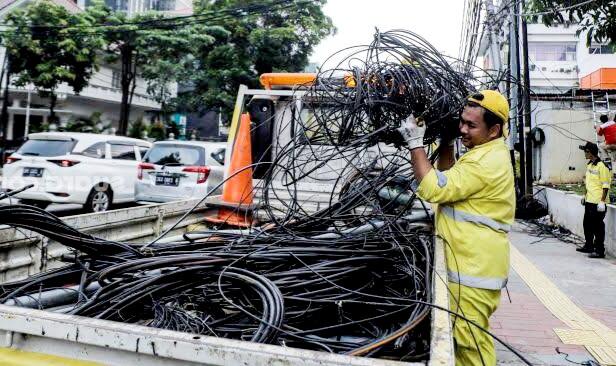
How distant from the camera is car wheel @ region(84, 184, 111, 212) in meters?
9.46

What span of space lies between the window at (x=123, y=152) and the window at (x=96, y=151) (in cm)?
27

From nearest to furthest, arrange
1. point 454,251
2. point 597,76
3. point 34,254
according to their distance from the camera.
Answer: point 454,251, point 34,254, point 597,76

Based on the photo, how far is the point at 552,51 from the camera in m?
27.3

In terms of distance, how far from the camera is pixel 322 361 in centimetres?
123

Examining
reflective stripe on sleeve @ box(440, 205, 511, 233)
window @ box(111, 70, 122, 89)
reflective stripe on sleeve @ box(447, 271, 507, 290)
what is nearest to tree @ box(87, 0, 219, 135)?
window @ box(111, 70, 122, 89)

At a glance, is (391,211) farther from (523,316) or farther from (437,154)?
(523,316)

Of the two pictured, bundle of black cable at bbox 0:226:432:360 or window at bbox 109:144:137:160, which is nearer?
bundle of black cable at bbox 0:226:432:360

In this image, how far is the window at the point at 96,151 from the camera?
934 centimetres

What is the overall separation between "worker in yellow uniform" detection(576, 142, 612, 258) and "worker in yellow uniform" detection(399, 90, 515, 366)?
551 centimetres

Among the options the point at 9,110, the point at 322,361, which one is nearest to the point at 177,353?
the point at 322,361

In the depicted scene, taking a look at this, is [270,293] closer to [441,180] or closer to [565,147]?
[441,180]

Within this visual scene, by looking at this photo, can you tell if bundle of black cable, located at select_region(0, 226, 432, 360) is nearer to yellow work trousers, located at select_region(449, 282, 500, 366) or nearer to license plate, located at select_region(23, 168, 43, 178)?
yellow work trousers, located at select_region(449, 282, 500, 366)

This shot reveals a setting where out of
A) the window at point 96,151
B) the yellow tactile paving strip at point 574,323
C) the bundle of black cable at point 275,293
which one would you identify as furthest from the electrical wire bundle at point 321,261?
the window at point 96,151

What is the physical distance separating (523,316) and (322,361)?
3723mm
